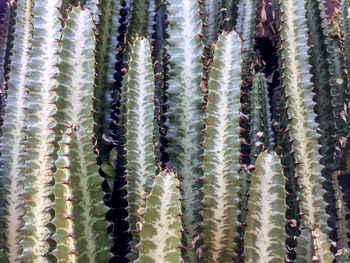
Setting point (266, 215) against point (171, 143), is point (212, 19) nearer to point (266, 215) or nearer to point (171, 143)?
point (171, 143)

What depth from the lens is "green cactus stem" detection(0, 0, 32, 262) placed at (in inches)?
61.4

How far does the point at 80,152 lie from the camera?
120 centimetres

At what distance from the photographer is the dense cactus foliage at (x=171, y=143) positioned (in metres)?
1.21

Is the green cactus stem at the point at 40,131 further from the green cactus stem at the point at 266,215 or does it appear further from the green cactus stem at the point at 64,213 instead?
the green cactus stem at the point at 266,215

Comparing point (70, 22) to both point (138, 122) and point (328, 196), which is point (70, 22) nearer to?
point (138, 122)

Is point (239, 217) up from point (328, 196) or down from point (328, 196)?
down

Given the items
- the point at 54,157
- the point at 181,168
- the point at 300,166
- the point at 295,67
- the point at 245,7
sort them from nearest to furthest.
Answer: the point at 54,157 < the point at 181,168 < the point at 300,166 < the point at 295,67 < the point at 245,7

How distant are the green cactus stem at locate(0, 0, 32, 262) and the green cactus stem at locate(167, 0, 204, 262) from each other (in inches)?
24.9

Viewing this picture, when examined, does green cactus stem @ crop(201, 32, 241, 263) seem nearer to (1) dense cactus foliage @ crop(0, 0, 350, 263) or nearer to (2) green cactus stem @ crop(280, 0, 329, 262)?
(1) dense cactus foliage @ crop(0, 0, 350, 263)

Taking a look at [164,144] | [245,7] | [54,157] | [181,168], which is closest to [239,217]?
[181,168]

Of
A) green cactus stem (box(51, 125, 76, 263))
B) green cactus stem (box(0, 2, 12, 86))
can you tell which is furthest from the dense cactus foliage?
green cactus stem (box(0, 2, 12, 86))

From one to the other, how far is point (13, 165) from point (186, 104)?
822 mm

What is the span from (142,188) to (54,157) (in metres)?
0.35

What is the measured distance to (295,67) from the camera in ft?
5.76
